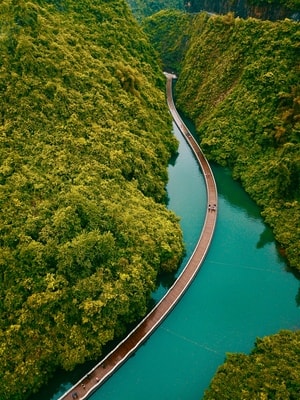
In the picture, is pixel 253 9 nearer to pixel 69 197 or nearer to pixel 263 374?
pixel 69 197

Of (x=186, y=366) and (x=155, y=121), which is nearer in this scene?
(x=186, y=366)

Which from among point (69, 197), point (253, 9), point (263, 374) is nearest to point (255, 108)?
point (253, 9)

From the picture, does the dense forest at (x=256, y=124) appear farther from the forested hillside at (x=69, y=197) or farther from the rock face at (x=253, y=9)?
the forested hillside at (x=69, y=197)

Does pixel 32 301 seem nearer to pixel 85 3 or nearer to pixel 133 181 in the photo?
pixel 133 181

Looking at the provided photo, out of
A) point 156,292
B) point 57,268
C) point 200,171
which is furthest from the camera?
point 200,171

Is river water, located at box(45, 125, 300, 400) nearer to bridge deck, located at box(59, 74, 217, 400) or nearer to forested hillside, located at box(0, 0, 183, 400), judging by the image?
bridge deck, located at box(59, 74, 217, 400)

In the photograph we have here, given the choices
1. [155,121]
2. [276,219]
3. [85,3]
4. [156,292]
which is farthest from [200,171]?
[85,3]

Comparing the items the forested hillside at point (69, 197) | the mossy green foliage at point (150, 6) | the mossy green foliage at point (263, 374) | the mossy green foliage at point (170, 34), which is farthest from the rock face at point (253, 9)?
the mossy green foliage at point (263, 374)
